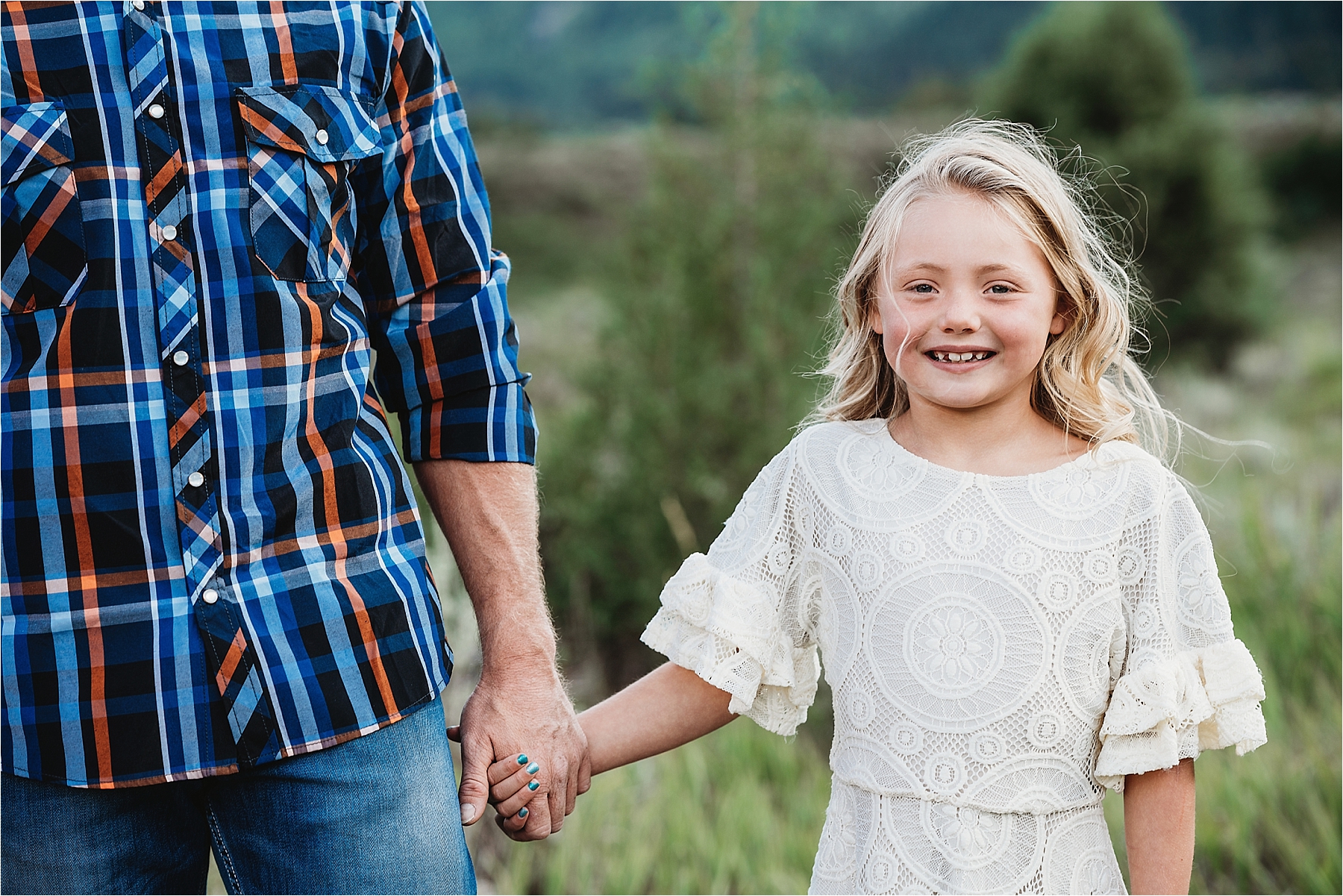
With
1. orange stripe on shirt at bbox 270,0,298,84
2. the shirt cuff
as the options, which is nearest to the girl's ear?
the shirt cuff

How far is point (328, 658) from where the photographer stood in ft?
4.38

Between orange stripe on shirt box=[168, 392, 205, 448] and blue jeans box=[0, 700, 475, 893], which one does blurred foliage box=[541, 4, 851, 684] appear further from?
orange stripe on shirt box=[168, 392, 205, 448]

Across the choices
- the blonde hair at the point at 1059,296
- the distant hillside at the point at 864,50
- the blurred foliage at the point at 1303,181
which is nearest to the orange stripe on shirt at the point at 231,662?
the blonde hair at the point at 1059,296

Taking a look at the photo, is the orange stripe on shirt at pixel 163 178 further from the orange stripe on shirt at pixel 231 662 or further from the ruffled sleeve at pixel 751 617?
the ruffled sleeve at pixel 751 617

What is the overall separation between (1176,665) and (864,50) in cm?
1322

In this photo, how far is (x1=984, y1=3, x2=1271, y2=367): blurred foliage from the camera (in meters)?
8.27

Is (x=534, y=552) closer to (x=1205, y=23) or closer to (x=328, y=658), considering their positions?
(x=328, y=658)

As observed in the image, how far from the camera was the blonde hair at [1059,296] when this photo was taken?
1.51 metres

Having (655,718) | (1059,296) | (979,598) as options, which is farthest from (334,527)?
(1059,296)

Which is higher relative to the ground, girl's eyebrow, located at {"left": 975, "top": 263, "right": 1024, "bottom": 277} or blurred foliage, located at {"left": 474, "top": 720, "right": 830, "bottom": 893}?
girl's eyebrow, located at {"left": 975, "top": 263, "right": 1024, "bottom": 277}

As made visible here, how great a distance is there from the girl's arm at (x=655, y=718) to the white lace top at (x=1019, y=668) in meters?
0.21

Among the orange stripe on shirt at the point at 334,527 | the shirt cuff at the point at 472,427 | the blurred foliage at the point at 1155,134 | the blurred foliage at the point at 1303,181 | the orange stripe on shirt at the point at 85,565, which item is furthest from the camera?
the blurred foliage at the point at 1303,181

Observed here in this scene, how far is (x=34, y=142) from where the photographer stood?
1.28 m

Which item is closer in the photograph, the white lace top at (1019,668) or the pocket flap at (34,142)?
the pocket flap at (34,142)
